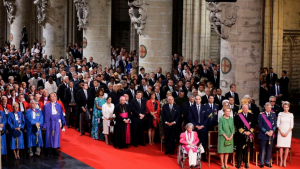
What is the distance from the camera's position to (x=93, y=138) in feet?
59.8

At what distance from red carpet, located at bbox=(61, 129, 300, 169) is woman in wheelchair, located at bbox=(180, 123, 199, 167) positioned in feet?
2.18

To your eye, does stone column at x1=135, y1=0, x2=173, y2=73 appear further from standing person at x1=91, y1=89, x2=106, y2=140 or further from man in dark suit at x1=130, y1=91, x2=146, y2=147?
man in dark suit at x1=130, y1=91, x2=146, y2=147

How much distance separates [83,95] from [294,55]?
10937 mm

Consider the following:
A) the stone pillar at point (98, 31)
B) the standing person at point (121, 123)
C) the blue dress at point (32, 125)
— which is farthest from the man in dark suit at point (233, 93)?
the stone pillar at point (98, 31)

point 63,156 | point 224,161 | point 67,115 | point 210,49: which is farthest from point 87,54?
point 224,161

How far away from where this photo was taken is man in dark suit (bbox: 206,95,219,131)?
608 inches

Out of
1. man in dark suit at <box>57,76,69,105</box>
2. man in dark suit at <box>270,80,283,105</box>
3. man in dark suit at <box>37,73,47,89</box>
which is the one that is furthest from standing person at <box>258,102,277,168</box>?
man in dark suit at <box>37,73,47,89</box>

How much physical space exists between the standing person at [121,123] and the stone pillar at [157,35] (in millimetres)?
6776

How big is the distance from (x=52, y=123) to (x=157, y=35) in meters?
8.54

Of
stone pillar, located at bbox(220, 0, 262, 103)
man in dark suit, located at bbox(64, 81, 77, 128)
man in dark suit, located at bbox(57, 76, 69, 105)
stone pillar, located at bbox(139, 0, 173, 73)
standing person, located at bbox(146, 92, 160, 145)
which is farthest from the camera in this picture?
stone pillar, located at bbox(139, 0, 173, 73)

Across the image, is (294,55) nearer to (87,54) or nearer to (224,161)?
(87,54)

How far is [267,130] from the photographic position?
14.7 m

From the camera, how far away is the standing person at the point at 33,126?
1547 cm

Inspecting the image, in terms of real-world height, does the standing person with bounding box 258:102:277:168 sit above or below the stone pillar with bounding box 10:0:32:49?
below
